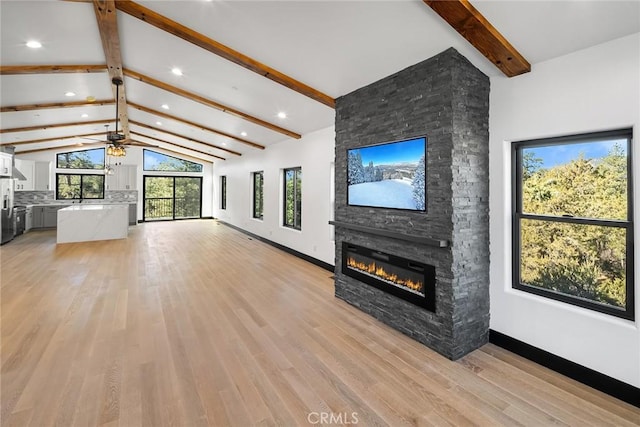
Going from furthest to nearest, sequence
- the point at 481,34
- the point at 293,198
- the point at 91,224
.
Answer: the point at 91,224, the point at 293,198, the point at 481,34

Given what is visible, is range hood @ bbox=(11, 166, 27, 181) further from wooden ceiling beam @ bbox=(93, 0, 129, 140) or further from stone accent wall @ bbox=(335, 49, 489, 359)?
stone accent wall @ bbox=(335, 49, 489, 359)

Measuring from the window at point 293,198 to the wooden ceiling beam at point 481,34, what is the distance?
4.95 m

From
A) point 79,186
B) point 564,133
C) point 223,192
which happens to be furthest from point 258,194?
point 564,133

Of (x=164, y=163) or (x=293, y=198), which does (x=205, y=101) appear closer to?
(x=293, y=198)

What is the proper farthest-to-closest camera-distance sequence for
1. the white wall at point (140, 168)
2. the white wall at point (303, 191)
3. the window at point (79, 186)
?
the window at point (79, 186), the white wall at point (140, 168), the white wall at point (303, 191)

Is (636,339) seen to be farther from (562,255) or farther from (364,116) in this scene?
(364,116)

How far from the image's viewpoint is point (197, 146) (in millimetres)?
11078

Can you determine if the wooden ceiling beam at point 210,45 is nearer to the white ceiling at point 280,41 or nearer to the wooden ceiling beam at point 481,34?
the white ceiling at point 280,41

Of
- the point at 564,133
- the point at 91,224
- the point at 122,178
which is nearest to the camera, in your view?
the point at 564,133

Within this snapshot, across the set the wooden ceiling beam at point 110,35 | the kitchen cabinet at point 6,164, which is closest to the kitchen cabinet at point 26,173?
the kitchen cabinet at point 6,164

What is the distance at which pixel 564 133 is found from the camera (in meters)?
2.52

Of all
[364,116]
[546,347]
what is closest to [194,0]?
[364,116]

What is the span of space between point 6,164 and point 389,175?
996 cm

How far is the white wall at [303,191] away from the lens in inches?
232
